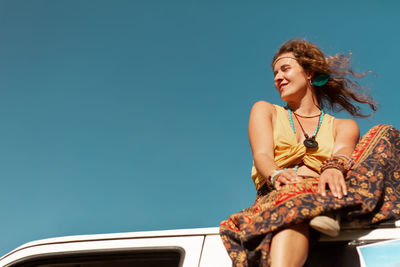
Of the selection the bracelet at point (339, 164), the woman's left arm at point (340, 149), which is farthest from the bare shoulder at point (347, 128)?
the bracelet at point (339, 164)

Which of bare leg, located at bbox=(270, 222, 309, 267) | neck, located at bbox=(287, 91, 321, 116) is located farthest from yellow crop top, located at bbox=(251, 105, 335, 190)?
bare leg, located at bbox=(270, 222, 309, 267)

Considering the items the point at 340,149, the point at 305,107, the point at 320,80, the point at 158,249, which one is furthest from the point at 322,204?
the point at 320,80

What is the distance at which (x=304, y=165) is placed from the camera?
86.8 inches

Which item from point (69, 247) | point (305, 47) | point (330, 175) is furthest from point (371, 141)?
point (69, 247)

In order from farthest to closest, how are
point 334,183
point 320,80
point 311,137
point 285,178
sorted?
point 320,80 < point 311,137 < point 285,178 < point 334,183

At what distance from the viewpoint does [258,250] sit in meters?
1.59

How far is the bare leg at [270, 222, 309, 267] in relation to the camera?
149 centimetres

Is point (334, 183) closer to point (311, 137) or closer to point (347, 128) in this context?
point (311, 137)

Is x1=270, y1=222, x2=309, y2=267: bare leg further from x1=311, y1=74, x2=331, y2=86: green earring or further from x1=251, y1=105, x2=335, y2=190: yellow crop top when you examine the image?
x1=311, y1=74, x2=331, y2=86: green earring

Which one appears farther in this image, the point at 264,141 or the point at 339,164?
the point at 264,141

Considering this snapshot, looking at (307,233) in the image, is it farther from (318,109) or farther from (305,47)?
(305,47)

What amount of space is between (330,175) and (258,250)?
444 millimetres

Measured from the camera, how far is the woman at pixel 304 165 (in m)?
1.56

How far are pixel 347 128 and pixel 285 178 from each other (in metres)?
0.77
